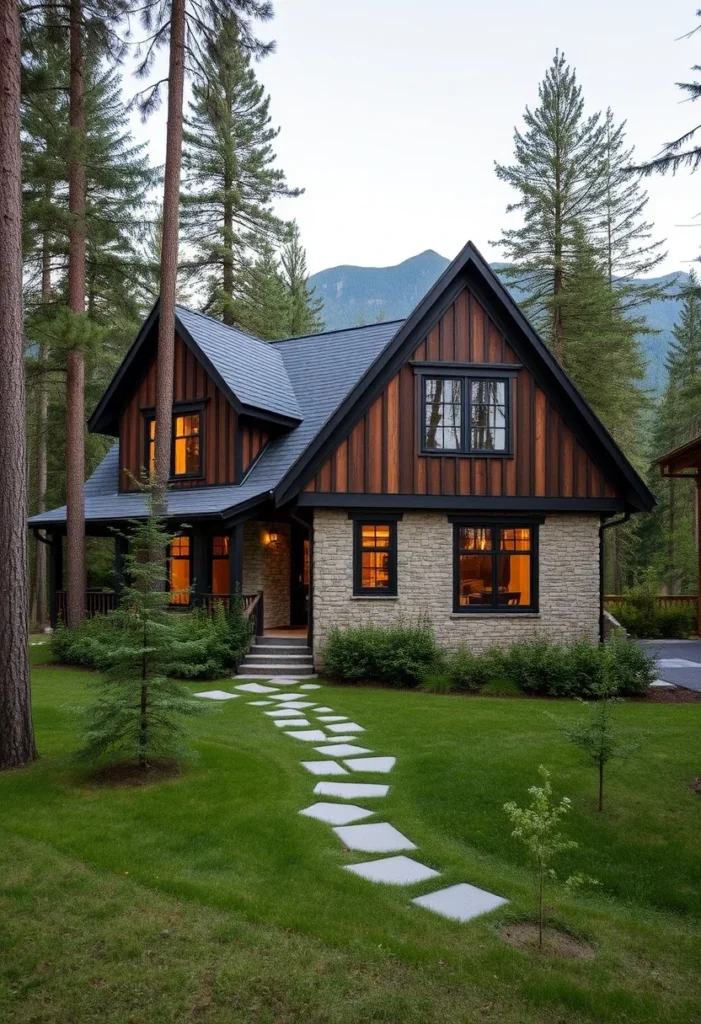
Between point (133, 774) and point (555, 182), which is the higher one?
point (555, 182)

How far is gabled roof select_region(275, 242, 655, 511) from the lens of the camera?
507 inches

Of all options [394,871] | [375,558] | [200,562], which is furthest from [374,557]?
[394,871]

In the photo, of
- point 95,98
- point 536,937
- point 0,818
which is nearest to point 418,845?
point 536,937

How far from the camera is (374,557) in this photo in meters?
13.5

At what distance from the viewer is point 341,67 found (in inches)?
968

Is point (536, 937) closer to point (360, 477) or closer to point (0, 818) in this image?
point (0, 818)

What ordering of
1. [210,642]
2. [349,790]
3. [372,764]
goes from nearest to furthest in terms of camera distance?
[349,790] → [372,764] → [210,642]

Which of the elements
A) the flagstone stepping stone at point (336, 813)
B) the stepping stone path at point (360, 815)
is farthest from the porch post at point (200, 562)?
the flagstone stepping stone at point (336, 813)

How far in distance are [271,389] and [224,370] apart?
1363 millimetres

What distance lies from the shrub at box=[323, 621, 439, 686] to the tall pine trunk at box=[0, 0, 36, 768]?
241 inches

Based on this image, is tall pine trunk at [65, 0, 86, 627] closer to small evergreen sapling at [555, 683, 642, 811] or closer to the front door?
the front door

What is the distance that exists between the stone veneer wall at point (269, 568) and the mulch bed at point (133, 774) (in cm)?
856

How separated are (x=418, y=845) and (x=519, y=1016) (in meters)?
1.98

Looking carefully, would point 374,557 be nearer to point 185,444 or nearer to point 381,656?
point 381,656
